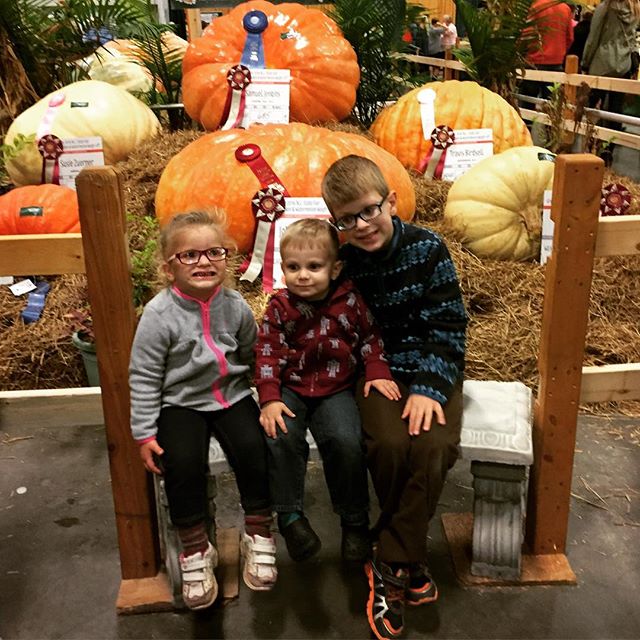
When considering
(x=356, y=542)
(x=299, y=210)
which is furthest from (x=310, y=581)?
(x=299, y=210)

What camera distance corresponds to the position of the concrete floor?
5.46 feet

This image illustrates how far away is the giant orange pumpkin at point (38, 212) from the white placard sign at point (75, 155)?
21cm

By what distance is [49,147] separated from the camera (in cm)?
306

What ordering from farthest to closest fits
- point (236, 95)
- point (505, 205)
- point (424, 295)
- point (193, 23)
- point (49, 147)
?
1. point (193, 23)
2. point (236, 95)
3. point (49, 147)
4. point (505, 205)
5. point (424, 295)

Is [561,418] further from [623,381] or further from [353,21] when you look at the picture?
[353,21]

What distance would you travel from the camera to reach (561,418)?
1719mm

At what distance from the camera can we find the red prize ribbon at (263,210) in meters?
2.44

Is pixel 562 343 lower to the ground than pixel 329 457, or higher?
higher

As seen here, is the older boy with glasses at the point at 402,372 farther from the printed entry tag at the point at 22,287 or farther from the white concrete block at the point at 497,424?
the printed entry tag at the point at 22,287

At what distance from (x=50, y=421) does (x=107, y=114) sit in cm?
180

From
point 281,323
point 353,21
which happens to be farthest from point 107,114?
point 281,323

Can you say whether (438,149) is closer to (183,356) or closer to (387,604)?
(183,356)

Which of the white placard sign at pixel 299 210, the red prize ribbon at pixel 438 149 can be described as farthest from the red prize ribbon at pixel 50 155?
the red prize ribbon at pixel 438 149

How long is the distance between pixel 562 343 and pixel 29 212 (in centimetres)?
218
